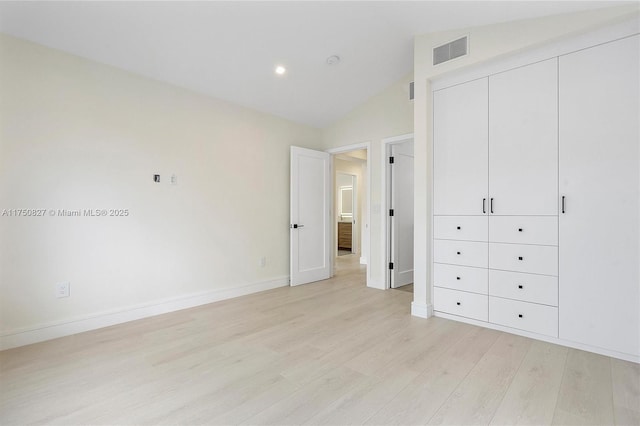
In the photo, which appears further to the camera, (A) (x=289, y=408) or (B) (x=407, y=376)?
(B) (x=407, y=376)

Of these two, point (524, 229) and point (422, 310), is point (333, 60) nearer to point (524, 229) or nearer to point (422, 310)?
point (524, 229)

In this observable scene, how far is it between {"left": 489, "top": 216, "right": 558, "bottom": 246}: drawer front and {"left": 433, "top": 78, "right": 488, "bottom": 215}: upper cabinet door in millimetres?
203

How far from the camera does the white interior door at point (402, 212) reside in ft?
14.7

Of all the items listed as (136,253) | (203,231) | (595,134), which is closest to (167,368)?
(136,253)

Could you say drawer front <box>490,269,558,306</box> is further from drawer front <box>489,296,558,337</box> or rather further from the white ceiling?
the white ceiling

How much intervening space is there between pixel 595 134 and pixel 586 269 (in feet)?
3.37

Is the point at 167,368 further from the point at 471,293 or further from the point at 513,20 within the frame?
the point at 513,20

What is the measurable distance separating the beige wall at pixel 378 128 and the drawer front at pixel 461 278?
1230mm

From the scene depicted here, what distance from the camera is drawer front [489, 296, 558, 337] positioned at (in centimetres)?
259

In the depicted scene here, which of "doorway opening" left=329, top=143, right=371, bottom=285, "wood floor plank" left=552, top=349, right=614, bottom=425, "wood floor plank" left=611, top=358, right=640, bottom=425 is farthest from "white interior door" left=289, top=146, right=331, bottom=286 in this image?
"wood floor plank" left=611, top=358, right=640, bottom=425

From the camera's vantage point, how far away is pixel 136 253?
3188 mm

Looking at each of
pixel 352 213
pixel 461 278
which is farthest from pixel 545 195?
pixel 352 213

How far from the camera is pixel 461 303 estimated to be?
3.09 m

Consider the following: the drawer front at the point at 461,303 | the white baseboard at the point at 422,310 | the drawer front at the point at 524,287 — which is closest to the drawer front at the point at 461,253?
the drawer front at the point at 524,287
